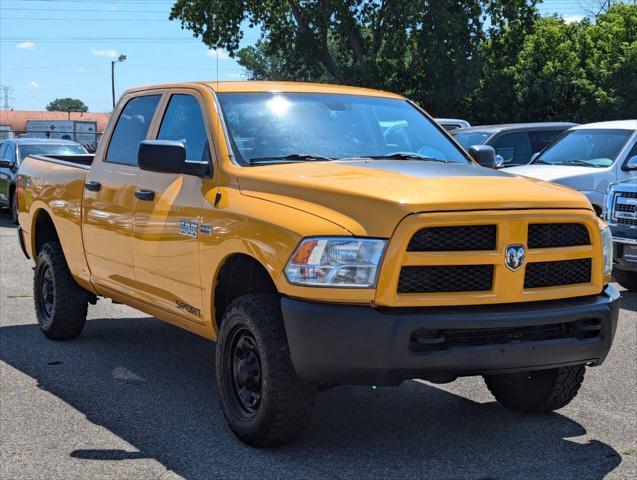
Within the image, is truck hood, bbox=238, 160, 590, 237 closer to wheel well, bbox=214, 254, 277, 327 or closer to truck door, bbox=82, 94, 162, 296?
wheel well, bbox=214, 254, 277, 327

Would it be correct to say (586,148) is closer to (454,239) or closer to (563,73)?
(454,239)

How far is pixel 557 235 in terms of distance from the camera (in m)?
4.80

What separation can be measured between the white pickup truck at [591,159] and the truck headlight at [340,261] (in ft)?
26.1

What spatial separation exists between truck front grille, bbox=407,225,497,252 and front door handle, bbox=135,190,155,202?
2161mm

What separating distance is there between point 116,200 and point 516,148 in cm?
1075

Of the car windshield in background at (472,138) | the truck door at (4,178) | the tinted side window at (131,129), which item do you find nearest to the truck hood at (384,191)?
the tinted side window at (131,129)

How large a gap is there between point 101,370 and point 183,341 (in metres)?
1.10

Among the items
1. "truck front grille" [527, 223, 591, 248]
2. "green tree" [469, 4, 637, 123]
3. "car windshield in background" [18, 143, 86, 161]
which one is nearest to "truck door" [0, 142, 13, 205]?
"car windshield in background" [18, 143, 86, 161]

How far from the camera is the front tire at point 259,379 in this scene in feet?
15.5

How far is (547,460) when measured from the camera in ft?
16.1

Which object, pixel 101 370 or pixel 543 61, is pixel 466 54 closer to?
pixel 543 61

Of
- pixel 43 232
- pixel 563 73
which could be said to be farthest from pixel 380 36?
pixel 43 232

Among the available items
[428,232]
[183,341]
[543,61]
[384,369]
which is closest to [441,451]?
[384,369]

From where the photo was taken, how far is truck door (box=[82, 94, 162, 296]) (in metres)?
6.43
